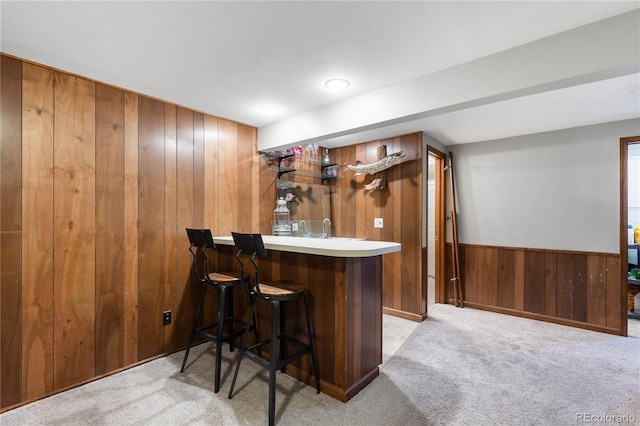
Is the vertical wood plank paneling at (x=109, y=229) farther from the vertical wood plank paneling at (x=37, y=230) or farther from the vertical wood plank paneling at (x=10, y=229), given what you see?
the vertical wood plank paneling at (x=10, y=229)

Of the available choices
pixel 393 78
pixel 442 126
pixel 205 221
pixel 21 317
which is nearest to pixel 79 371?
pixel 21 317

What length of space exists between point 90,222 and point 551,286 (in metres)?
4.77

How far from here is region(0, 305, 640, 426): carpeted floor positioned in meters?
1.77

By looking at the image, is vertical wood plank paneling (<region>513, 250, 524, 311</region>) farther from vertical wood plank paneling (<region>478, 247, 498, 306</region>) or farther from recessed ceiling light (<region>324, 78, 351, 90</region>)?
recessed ceiling light (<region>324, 78, 351, 90</region>)

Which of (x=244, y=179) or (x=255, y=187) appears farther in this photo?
(x=255, y=187)

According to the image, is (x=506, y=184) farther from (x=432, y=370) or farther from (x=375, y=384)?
(x=375, y=384)

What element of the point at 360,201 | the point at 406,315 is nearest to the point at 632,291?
the point at 406,315

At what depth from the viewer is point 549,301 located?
3451mm

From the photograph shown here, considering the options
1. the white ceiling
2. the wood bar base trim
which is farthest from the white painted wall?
the wood bar base trim

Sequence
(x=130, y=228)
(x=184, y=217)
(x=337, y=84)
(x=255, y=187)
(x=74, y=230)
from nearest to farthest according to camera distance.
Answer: (x=74, y=230), (x=337, y=84), (x=130, y=228), (x=184, y=217), (x=255, y=187)

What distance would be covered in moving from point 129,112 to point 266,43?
4.69ft

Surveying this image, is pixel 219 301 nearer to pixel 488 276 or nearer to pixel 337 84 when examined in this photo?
pixel 337 84

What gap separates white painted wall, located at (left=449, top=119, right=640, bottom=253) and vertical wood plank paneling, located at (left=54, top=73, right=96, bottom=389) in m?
4.23

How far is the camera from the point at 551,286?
11.3ft
